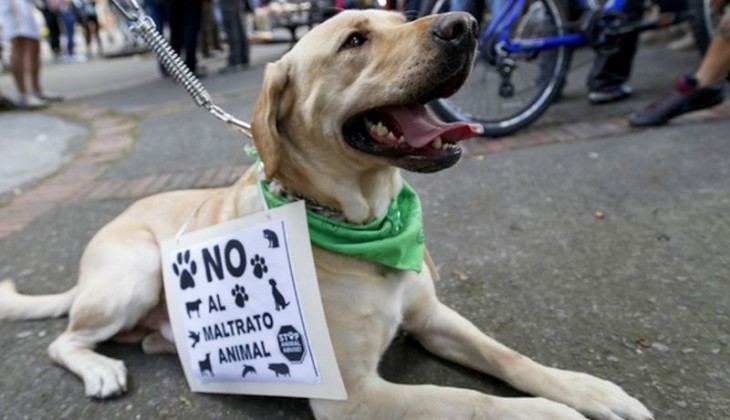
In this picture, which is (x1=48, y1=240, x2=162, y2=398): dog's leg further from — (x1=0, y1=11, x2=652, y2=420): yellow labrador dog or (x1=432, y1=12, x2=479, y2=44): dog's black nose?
(x1=432, y1=12, x2=479, y2=44): dog's black nose

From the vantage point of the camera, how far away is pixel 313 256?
1689 millimetres

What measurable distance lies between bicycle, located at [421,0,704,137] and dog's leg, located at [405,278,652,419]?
7.53 ft

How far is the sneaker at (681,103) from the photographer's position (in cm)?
371

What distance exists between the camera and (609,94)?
→ 15.1 feet

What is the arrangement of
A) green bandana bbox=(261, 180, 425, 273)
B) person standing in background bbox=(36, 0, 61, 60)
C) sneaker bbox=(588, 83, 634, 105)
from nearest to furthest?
green bandana bbox=(261, 180, 425, 273)
sneaker bbox=(588, 83, 634, 105)
person standing in background bbox=(36, 0, 61, 60)

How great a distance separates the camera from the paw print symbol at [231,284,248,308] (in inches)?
68.4

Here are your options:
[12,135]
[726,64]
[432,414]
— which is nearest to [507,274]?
[432,414]

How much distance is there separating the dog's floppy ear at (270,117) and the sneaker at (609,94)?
12.0 ft

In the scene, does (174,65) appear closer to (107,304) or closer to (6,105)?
(107,304)

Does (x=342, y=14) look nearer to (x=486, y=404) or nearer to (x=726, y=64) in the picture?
(x=486, y=404)

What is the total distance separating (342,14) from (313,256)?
80 centimetres

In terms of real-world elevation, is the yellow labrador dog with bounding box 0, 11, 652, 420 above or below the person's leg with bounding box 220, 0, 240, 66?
above

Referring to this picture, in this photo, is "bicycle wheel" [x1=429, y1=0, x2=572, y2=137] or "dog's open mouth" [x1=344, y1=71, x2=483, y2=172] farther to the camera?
"bicycle wheel" [x1=429, y1=0, x2=572, y2=137]

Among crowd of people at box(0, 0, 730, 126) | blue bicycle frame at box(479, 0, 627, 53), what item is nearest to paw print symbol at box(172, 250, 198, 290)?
crowd of people at box(0, 0, 730, 126)
